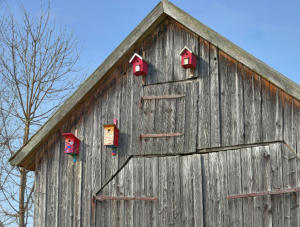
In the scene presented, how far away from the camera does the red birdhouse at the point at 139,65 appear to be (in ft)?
30.7

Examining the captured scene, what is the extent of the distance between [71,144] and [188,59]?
9.94ft

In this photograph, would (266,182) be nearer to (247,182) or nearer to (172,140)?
(247,182)

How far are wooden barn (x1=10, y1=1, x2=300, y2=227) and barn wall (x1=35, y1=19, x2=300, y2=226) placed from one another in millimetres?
20

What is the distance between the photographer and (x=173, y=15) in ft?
30.3

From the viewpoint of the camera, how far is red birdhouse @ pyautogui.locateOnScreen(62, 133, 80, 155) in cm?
960

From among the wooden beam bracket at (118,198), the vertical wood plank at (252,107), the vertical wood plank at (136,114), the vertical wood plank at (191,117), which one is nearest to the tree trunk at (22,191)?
the wooden beam bracket at (118,198)

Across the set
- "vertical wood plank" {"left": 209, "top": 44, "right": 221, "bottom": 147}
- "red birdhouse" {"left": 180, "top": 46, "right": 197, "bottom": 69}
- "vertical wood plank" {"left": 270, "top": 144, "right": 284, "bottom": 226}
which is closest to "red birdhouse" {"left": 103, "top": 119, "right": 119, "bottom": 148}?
"red birdhouse" {"left": 180, "top": 46, "right": 197, "bottom": 69}

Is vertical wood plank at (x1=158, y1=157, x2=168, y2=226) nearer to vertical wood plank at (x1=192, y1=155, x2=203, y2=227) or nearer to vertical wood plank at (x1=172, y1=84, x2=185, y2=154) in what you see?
vertical wood plank at (x1=172, y1=84, x2=185, y2=154)

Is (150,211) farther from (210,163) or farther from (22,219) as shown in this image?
(22,219)

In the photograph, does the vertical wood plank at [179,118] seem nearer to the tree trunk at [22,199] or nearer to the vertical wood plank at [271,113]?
the vertical wood plank at [271,113]

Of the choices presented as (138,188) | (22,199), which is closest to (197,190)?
(138,188)

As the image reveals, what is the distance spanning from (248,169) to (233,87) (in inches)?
61.6

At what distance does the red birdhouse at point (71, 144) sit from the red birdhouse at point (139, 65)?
6.17 feet

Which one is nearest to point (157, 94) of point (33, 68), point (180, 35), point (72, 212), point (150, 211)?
point (180, 35)
